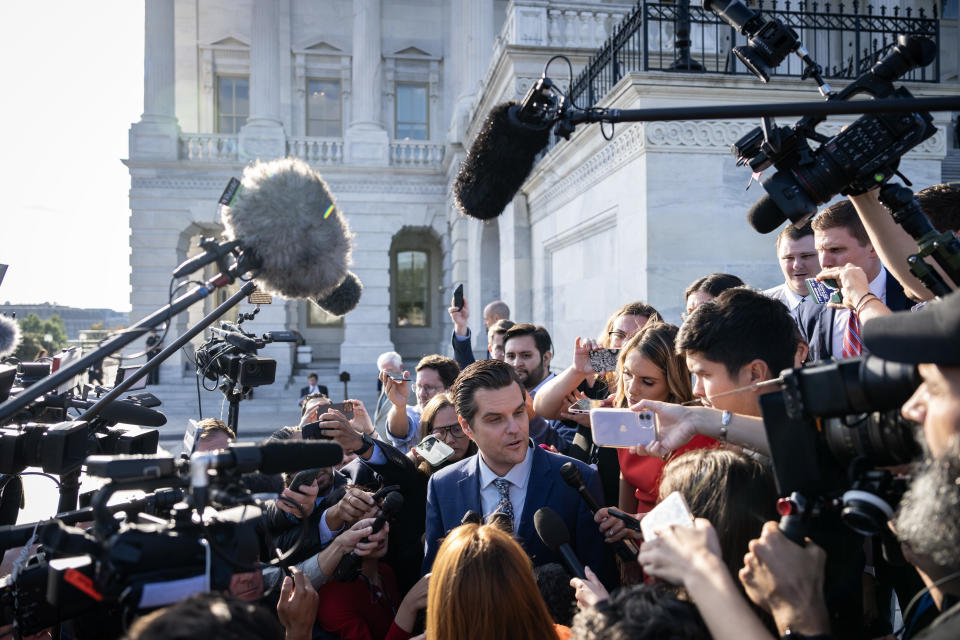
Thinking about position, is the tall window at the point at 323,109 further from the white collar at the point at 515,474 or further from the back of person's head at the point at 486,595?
the back of person's head at the point at 486,595

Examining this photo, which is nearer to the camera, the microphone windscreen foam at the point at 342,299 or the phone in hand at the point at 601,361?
the microphone windscreen foam at the point at 342,299

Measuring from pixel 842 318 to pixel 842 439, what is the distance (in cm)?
211

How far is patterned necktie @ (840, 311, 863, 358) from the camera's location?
3117 millimetres

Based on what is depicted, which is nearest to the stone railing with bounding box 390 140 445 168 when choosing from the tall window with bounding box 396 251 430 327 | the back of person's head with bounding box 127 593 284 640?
the tall window with bounding box 396 251 430 327

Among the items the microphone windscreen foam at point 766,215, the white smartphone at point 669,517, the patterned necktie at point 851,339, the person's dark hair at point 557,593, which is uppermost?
the microphone windscreen foam at point 766,215

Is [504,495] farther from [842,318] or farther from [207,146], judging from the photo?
[207,146]

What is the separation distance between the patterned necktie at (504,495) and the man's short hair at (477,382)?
314mm

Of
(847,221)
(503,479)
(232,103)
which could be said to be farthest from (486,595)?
(232,103)

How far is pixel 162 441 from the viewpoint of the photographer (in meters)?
12.6

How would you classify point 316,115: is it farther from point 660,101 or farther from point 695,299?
point 695,299

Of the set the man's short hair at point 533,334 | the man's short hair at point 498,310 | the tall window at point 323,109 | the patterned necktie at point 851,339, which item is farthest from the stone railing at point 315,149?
the patterned necktie at point 851,339

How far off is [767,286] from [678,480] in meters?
4.47

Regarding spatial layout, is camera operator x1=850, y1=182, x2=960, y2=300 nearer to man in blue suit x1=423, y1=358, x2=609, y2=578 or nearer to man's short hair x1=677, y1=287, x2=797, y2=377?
A: man's short hair x1=677, y1=287, x2=797, y2=377

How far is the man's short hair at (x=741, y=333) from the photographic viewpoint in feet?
7.72
